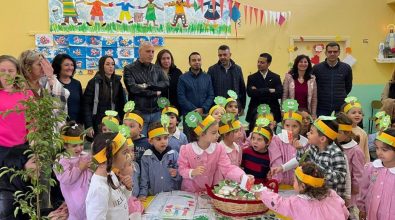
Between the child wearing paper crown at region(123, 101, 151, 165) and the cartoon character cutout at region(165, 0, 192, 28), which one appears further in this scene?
the cartoon character cutout at region(165, 0, 192, 28)

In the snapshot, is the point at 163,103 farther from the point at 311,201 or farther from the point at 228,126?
the point at 311,201

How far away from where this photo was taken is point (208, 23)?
6531 millimetres

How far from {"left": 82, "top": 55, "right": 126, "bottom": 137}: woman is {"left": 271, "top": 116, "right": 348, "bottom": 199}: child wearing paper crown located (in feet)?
7.79

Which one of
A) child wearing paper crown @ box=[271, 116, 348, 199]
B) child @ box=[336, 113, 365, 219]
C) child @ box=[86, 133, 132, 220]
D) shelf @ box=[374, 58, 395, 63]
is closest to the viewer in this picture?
child @ box=[86, 133, 132, 220]

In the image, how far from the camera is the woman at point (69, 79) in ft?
12.9

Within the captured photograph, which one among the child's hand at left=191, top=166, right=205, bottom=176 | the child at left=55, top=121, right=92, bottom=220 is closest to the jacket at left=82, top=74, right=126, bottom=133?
the child at left=55, top=121, right=92, bottom=220

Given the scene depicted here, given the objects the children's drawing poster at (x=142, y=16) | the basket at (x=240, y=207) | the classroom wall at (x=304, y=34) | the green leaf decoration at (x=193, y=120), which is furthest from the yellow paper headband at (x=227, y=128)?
the children's drawing poster at (x=142, y=16)

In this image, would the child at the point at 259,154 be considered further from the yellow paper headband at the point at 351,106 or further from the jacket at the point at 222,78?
the jacket at the point at 222,78

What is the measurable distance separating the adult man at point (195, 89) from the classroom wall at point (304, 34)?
1.95m

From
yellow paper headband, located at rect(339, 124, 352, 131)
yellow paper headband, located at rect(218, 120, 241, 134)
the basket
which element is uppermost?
yellow paper headband, located at rect(339, 124, 352, 131)

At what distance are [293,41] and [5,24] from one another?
16.4ft

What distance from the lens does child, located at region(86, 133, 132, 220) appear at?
6.30ft

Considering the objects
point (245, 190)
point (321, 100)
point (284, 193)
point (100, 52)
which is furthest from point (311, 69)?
point (100, 52)

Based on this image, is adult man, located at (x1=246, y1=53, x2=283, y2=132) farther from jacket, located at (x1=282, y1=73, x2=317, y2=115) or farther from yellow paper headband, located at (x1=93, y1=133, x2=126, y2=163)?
yellow paper headband, located at (x1=93, y1=133, x2=126, y2=163)
